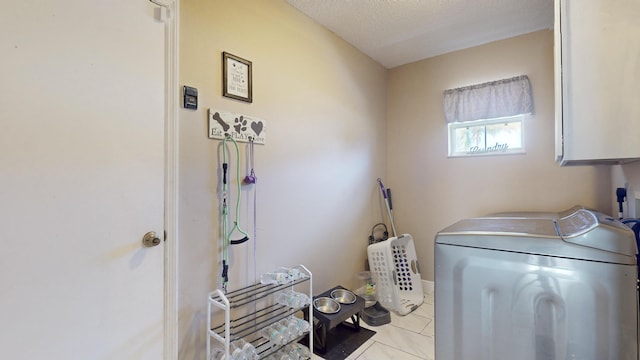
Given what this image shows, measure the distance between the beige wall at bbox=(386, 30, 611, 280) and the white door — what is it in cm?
262

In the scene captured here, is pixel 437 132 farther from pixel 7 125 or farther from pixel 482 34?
pixel 7 125

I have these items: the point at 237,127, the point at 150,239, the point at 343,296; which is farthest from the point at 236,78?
the point at 343,296

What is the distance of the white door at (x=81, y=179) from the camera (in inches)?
40.8

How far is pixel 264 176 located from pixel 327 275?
1135mm

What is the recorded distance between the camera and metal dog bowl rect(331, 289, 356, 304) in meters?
2.29

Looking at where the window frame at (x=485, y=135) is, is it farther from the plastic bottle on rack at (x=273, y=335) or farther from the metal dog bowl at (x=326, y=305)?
the plastic bottle on rack at (x=273, y=335)

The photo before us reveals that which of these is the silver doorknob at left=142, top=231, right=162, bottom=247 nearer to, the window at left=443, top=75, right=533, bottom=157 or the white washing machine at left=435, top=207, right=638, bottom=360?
the white washing machine at left=435, top=207, right=638, bottom=360

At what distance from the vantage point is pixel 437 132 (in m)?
3.10

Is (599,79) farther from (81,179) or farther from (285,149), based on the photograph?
(81,179)

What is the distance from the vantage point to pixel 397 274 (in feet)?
9.43

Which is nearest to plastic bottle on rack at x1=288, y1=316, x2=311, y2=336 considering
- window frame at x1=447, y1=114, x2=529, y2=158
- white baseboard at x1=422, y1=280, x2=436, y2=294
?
white baseboard at x1=422, y1=280, x2=436, y2=294

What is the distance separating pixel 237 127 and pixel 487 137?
97.6 inches

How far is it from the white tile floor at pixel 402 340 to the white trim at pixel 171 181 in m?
0.97

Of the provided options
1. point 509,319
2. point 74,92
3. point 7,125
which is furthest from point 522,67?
point 7,125
